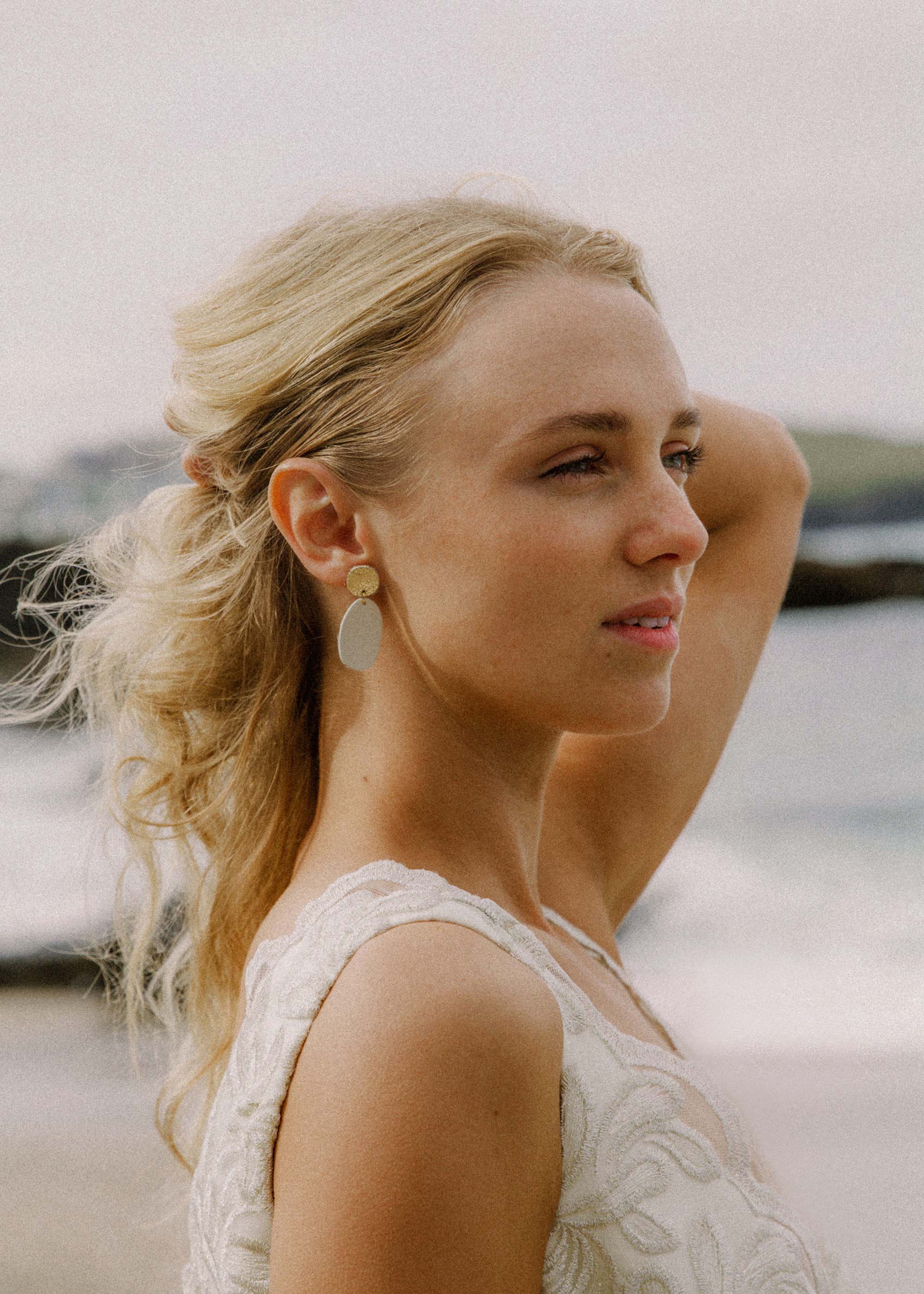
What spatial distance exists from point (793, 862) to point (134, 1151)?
3.32 metres

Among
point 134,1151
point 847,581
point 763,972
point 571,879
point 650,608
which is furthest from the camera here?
point 847,581

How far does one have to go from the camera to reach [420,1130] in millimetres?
697

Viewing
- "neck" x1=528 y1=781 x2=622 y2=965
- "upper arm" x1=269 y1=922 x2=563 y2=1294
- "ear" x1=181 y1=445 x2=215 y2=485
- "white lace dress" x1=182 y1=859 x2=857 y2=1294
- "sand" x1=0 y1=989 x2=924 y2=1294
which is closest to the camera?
"upper arm" x1=269 y1=922 x2=563 y2=1294

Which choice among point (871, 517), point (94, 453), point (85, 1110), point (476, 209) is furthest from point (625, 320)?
point (871, 517)

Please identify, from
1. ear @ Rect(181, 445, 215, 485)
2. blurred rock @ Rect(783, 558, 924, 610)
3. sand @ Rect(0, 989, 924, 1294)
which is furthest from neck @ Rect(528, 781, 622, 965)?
blurred rock @ Rect(783, 558, 924, 610)

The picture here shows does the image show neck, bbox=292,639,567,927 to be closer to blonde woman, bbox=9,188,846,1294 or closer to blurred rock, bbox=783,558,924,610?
blonde woman, bbox=9,188,846,1294

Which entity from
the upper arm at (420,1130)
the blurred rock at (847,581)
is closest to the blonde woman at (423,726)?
the upper arm at (420,1130)

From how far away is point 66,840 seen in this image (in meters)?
4.34

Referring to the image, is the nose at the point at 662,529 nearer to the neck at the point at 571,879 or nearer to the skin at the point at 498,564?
the skin at the point at 498,564

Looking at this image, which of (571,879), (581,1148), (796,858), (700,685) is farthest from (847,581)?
(581,1148)

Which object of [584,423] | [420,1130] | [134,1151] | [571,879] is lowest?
[134,1151]

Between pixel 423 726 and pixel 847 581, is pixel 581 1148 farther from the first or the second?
pixel 847 581

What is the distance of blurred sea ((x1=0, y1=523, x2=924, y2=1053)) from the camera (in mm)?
4406

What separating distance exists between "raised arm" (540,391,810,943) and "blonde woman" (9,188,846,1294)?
90 millimetres
